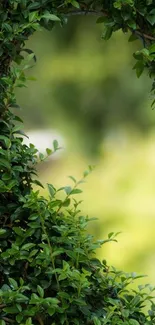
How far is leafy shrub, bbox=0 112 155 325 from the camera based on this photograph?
1116mm

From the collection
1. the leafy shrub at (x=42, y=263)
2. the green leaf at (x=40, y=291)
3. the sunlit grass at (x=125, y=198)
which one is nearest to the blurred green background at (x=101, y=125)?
the sunlit grass at (x=125, y=198)

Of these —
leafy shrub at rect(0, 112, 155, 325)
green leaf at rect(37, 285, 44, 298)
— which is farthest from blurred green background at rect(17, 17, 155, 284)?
green leaf at rect(37, 285, 44, 298)

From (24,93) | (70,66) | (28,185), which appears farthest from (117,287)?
(24,93)

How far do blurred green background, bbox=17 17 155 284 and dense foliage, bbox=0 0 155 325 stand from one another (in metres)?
2.78

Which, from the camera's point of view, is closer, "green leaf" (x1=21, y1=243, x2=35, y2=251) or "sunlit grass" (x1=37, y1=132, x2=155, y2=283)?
"green leaf" (x1=21, y1=243, x2=35, y2=251)

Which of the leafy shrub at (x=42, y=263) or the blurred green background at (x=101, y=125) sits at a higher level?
the blurred green background at (x=101, y=125)

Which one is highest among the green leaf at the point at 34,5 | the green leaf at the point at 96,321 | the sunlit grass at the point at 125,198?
the sunlit grass at the point at 125,198

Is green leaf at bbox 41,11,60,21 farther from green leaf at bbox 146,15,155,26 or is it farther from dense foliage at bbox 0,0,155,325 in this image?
green leaf at bbox 146,15,155,26

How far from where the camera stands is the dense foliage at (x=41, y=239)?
1.12 metres

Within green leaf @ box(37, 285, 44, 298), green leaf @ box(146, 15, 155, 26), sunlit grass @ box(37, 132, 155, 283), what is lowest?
green leaf @ box(37, 285, 44, 298)

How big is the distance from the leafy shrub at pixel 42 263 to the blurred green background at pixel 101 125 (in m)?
2.77

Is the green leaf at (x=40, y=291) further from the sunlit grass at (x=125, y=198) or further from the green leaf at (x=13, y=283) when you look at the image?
the sunlit grass at (x=125, y=198)

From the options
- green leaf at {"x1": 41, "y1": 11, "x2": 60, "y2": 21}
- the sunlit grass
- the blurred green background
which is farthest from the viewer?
the blurred green background

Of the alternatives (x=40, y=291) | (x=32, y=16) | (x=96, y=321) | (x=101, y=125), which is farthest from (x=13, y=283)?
(x=101, y=125)
